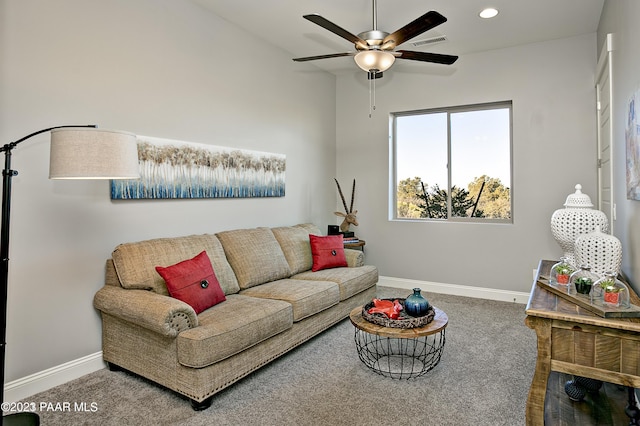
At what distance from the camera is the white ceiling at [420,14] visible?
11.5ft

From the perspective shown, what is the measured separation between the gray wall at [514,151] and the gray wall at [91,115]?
6.49 ft

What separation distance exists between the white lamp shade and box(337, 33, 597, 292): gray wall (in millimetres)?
3856

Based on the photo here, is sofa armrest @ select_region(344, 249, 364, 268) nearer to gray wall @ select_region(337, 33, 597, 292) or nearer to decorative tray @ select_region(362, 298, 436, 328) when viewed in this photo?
gray wall @ select_region(337, 33, 597, 292)

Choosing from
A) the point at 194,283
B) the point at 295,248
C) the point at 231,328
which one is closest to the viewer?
the point at 231,328

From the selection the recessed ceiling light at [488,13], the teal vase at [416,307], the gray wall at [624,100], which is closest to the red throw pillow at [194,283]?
the teal vase at [416,307]

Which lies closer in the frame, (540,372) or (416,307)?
(540,372)

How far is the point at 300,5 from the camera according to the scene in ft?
11.7

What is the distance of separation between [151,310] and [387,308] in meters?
1.53

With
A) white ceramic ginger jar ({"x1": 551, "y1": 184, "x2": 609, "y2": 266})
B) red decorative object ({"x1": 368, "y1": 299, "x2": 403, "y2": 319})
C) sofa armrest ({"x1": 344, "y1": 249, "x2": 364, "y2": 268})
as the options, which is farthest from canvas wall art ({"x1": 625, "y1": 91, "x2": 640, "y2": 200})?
sofa armrest ({"x1": 344, "y1": 249, "x2": 364, "y2": 268})

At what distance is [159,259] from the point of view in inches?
112

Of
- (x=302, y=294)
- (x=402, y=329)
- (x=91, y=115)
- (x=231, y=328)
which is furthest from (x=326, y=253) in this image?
(x=91, y=115)

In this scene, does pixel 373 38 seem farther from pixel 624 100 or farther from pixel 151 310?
pixel 151 310

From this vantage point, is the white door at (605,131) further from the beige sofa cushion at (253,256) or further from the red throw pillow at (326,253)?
the beige sofa cushion at (253,256)

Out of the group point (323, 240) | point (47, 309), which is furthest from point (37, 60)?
point (323, 240)
